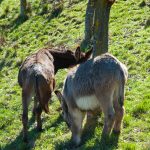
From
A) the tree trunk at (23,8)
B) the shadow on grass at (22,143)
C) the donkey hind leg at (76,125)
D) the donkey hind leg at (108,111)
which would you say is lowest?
the shadow on grass at (22,143)

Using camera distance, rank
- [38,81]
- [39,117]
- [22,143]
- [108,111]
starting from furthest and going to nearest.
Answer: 1. [39,117]
2. [22,143]
3. [38,81]
4. [108,111]

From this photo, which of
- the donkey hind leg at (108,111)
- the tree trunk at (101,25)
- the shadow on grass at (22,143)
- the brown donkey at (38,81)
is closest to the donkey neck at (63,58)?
the brown donkey at (38,81)

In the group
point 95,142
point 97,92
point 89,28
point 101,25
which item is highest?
point 101,25

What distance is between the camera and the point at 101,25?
11555 mm

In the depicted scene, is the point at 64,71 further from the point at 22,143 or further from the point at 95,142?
A: the point at 95,142

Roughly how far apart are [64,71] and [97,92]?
559cm

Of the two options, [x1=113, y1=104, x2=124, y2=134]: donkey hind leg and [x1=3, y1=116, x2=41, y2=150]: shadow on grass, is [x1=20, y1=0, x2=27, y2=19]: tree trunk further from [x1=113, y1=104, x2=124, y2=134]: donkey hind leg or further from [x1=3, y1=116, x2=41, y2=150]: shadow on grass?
[x1=113, y1=104, x2=124, y2=134]: donkey hind leg

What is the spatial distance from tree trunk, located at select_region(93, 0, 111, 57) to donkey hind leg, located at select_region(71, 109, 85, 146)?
9.09 feet

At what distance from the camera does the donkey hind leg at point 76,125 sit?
9.16 m

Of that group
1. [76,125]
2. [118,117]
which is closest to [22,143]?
[76,125]

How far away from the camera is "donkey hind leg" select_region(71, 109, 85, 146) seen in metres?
9.16

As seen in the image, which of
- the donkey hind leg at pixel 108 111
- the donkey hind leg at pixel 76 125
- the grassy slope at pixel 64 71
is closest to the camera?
the donkey hind leg at pixel 108 111

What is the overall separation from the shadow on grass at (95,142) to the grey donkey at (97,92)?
0.48 feet

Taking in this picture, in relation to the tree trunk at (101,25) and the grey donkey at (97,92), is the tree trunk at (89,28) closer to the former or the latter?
the tree trunk at (101,25)
